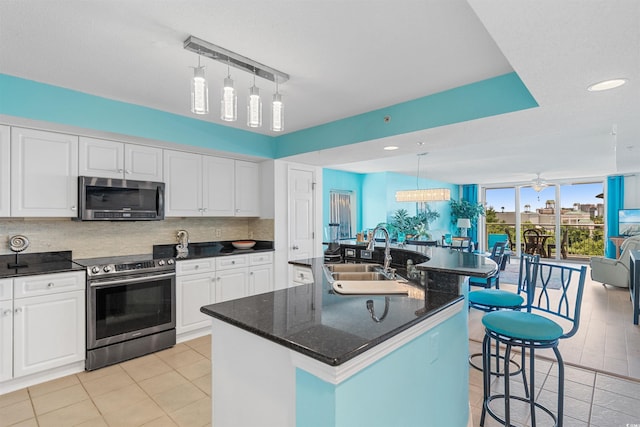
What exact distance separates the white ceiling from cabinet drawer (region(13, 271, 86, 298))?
155cm

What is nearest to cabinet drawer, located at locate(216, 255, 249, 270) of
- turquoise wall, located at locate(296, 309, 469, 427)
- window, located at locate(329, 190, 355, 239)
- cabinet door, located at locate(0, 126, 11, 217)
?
cabinet door, located at locate(0, 126, 11, 217)

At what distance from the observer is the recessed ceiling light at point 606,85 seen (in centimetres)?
190

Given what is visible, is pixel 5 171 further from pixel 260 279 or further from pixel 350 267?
pixel 350 267

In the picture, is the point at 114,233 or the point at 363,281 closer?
the point at 363,281

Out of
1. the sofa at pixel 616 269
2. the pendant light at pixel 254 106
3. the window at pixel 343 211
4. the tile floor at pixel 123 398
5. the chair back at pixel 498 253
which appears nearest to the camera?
the pendant light at pixel 254 106

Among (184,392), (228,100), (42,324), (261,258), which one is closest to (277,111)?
(228,100)

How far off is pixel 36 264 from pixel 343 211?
5066mm

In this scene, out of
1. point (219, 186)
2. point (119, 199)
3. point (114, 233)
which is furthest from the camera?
point (219, 186)

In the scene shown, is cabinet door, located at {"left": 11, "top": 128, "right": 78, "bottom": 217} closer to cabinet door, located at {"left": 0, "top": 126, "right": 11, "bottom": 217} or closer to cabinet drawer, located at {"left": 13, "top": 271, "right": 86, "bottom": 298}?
cabinet door, located at {"left": 0, "top": 126, "right": 11, "bottom": 217}

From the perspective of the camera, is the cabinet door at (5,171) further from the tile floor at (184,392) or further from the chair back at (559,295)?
the chair back at (559,295)

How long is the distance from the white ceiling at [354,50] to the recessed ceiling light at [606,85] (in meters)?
0.06

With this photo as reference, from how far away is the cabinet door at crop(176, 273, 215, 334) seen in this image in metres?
3.44

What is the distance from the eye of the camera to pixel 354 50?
2.08 m

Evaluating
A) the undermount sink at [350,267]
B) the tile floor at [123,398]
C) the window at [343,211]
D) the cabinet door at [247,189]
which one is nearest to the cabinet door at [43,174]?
the tile floor at [123,398]
